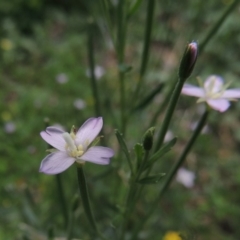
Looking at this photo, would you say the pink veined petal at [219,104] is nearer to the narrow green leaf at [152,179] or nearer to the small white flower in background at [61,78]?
the narrow green leaf at [152,179]

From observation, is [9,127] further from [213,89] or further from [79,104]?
[213,89]

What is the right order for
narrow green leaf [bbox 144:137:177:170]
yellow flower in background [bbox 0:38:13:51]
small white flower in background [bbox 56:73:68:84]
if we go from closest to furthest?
narrow green leaf [bbox 144:137:177:170], small white flower in background [bbox 56:73:68:84], yellow flower in background [bbox 0:38:13:51]

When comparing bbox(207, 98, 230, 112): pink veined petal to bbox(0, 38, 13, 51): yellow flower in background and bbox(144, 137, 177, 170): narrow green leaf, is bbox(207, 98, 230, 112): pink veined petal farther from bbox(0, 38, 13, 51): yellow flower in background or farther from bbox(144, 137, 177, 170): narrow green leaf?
bbox(0, 38, 13, 51): yellow flower in background

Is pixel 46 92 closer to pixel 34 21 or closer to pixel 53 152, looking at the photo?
pixel 34 21

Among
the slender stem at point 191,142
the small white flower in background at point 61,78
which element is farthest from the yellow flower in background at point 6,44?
the slender stem at point 191,142

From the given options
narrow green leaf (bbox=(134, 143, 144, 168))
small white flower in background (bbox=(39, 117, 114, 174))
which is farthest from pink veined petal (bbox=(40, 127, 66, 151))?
narrow green leaf (bbox=(134, 143, 144, 168))

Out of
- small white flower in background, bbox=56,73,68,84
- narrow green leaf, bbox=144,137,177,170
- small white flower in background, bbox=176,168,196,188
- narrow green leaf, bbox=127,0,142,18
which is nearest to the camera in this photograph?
narrow green leaf, bbox=144,137,177,170

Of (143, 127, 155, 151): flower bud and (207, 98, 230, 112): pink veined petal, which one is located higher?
(207, 98, 230, 112): pink veined petal

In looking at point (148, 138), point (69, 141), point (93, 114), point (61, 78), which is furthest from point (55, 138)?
point (61, 78)
